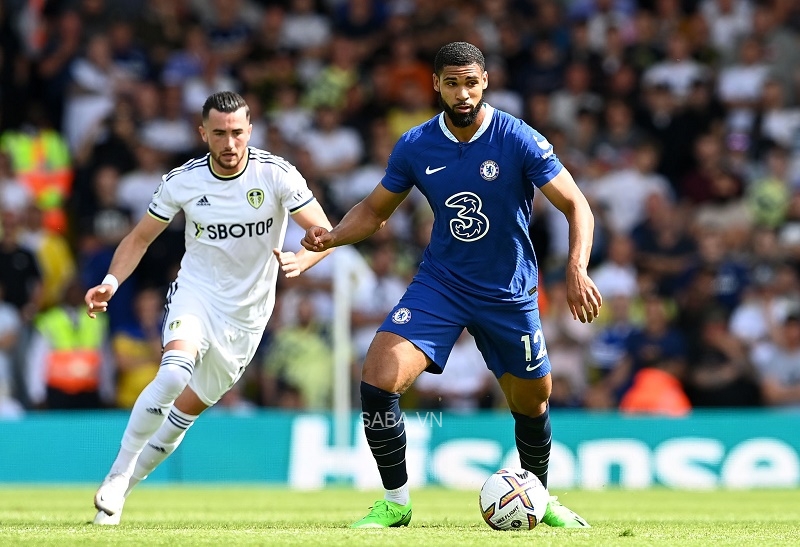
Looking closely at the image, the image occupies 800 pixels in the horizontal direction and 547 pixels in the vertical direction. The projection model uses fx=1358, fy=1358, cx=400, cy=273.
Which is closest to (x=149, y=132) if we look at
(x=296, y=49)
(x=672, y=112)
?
(x=296, y=49)

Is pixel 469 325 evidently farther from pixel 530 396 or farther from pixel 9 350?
pixel 9 350

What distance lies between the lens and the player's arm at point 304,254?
855 centimetres

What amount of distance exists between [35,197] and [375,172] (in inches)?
181

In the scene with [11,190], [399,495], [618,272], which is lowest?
[399,495]

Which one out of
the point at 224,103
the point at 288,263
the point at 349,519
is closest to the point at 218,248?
the point at 224,103

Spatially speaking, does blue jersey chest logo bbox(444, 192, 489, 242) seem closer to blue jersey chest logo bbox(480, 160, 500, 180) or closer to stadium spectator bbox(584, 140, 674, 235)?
blue jersey chest logo bbox(480, 160, 500, 180)

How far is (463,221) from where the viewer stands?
835 cm

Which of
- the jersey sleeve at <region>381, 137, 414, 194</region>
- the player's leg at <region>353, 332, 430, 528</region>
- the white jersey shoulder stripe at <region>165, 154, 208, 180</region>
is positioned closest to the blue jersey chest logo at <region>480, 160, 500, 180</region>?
the jersey sleeve at <region>381, 137, 414, 194</region>

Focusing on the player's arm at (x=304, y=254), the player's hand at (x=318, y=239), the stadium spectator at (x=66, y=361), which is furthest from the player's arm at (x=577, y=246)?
the stadium spectator at (x=66, y=361)

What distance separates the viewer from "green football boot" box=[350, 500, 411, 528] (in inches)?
327

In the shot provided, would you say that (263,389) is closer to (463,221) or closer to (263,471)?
(263,471)

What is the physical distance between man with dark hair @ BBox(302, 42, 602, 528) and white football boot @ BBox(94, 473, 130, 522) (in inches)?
66.2

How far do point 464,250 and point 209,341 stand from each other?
2.18 metres

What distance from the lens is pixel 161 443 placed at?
947 cm
